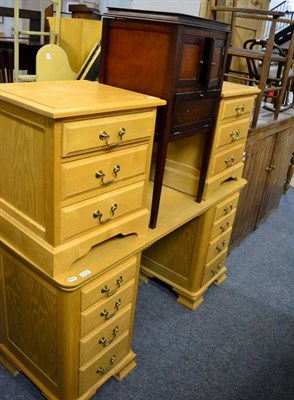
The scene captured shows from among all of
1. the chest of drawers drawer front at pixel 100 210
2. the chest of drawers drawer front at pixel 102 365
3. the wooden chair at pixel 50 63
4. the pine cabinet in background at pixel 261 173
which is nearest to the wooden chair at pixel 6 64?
the wooden chair at pixel 50 63

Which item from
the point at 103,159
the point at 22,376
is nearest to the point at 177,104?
the point at 103,159

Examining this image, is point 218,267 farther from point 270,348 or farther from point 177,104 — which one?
point 177,104

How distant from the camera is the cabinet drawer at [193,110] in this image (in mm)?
1445

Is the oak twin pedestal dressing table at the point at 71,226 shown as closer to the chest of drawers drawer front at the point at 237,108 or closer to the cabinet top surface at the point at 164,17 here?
the cabinet top surface at the point at 164,17

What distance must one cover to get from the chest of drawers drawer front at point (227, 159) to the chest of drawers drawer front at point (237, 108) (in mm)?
179

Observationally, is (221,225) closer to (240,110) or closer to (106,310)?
(240,110)

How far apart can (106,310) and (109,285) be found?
0.11 m

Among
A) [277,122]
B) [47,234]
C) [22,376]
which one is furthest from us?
[277,122]

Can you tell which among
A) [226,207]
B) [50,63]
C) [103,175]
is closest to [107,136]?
[103,175]

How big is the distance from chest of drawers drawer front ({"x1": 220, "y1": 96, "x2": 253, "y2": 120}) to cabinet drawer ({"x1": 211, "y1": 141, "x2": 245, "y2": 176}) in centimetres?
18

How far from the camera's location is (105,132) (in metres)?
1.16

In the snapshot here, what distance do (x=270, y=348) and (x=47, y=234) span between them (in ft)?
4.65

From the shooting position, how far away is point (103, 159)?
3.94ft

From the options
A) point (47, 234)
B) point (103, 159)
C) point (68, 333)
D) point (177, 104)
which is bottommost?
point (68, 333)
